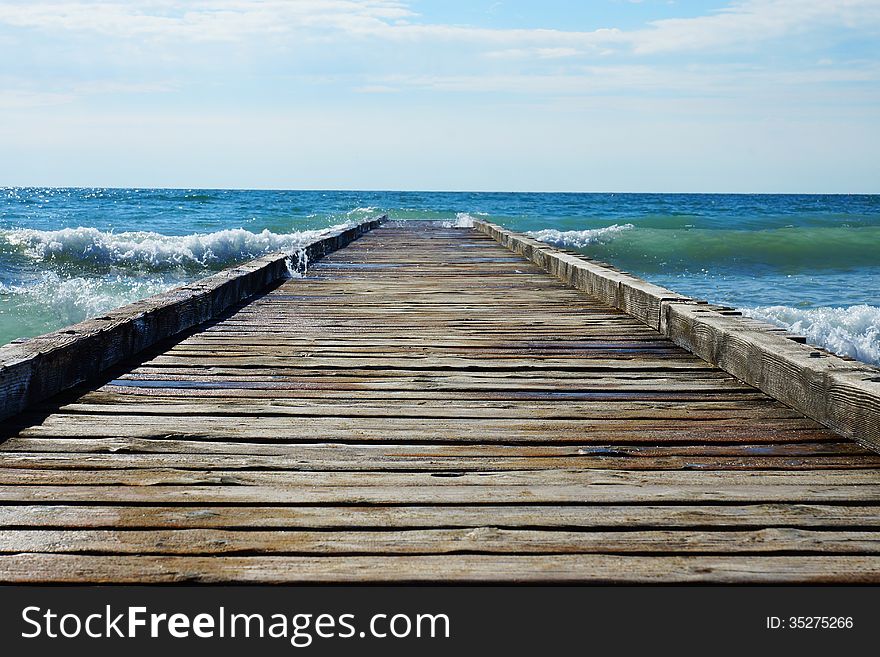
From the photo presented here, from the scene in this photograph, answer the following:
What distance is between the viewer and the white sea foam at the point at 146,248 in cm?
1694

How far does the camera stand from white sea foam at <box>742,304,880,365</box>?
8.26m

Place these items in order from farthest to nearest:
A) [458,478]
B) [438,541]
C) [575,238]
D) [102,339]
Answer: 1. [575,238]
2. [102,339]
3. [458,478]
4. [438,541]

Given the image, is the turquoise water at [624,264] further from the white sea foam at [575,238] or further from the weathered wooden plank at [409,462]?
the weathered wooden plank at [409,462]

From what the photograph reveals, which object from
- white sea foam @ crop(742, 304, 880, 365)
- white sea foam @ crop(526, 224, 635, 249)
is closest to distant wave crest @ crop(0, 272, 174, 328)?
white sea foam @ crop(742, 304, 880, 365)

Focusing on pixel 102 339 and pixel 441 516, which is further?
pixel 102 339

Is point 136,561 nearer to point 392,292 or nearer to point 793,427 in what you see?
point 793,427

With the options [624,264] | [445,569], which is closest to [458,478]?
[445,569]

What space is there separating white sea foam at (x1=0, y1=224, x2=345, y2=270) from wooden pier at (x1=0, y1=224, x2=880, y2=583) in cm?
1287

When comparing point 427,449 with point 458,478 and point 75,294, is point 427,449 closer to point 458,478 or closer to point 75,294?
point 458,478

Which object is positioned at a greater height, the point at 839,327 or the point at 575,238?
the point at 575,238

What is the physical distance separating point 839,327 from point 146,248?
12.4 metres

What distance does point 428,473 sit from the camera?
256 centimetres

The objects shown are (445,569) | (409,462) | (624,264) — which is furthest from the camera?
(624,264)
